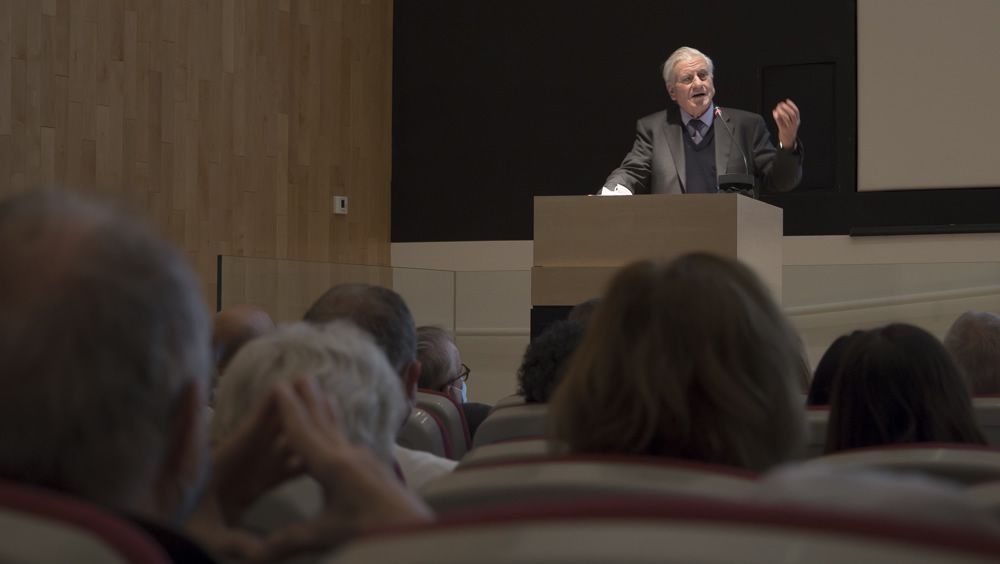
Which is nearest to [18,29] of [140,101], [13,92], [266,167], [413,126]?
[13,92]

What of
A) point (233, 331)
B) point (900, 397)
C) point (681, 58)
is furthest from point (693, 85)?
point (900, 397)

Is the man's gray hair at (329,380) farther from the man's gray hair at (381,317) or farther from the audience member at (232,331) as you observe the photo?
the audience member at (232,331)

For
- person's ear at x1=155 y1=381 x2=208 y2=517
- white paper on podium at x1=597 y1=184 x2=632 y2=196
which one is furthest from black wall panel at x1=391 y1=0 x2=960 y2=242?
person's ear at x1=155 y1=381 x2=208 y2=517

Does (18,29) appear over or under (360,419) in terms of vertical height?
over

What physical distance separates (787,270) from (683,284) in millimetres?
5419

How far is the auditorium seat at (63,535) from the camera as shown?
715 millimetres

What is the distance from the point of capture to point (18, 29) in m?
6.14

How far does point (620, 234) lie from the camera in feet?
15.0

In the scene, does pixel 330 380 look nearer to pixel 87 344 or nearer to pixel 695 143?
pixel 87 344

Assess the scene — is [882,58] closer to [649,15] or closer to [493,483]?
[649,15]

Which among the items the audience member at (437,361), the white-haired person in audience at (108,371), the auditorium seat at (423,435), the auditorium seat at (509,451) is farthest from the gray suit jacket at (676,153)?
the white-haired person in audience at (108,371)

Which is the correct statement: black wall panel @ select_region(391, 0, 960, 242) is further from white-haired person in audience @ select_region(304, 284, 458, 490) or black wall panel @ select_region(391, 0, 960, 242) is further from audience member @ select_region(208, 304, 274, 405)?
white-haired person in audience @ select_region(304, 284, 458, 490)

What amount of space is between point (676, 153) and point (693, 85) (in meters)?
0.32

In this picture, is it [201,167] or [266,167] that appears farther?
[266,167]
